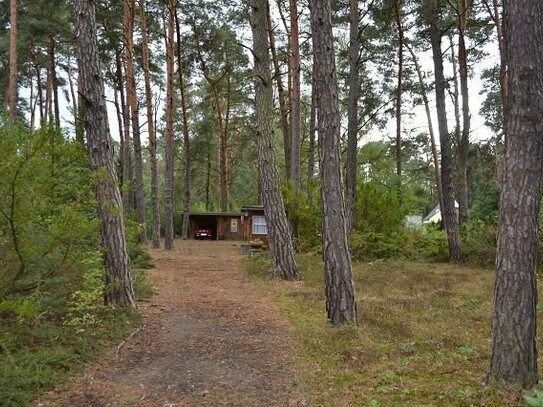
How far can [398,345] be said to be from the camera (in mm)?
5336

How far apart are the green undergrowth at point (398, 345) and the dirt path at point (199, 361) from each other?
316 millimetres

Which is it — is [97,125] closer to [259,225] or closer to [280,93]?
[280,93]

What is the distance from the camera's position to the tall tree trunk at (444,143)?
13422mm

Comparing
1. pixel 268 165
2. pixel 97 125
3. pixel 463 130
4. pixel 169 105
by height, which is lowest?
pixel 268 165

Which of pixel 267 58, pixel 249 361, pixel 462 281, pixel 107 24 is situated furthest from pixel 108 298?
pixel 107 24

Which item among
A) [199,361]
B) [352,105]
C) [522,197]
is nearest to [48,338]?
[199,361]

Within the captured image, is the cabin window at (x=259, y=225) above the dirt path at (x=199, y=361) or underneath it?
above

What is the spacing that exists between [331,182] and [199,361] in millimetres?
2744

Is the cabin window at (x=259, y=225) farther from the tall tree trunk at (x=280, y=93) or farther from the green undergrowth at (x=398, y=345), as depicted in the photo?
the green undergrowth at (x=398, y=345)

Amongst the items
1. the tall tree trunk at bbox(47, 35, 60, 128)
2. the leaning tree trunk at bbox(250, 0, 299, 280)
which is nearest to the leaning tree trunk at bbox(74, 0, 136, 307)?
the leaning tree trunk at bbox(250, 0, 299, 280)

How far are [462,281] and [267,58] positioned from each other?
6595mm

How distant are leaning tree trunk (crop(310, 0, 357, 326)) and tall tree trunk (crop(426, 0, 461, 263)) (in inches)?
327

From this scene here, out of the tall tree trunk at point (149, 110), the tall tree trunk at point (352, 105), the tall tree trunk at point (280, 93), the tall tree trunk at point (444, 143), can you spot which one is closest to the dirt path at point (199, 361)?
the tall tree trunk at point (444, 143)

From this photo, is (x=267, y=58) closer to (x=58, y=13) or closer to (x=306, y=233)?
(x=306, y=233)
